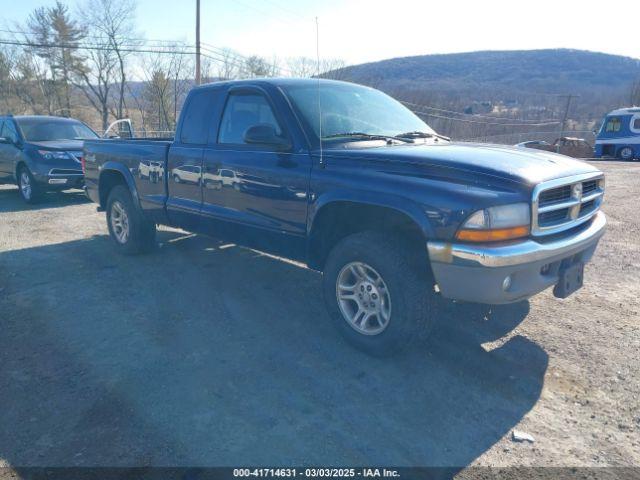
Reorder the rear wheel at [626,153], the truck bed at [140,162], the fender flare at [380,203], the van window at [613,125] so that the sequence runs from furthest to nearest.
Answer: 1. the van window at [613,125]
2. the rear wheel at [626,153]
3. the truck bed at [140,162]
4. the fender flare at [380,203]

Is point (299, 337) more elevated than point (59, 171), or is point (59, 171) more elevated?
point (59, 171)

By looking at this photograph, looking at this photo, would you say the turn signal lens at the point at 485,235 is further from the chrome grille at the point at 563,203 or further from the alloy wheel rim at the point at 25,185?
the alloy wheel rim at the point at 25,185

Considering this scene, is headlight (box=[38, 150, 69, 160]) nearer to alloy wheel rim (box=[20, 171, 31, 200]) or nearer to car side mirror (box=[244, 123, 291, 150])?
alloy wheel rim (box=[20, 171, 31, 200])

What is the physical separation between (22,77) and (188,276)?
42936 millimetres

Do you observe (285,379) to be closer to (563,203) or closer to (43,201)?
(563,203)

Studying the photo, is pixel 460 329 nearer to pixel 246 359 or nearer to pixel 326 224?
pixel 326 224

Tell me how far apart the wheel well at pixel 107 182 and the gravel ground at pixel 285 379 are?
1.40 metres

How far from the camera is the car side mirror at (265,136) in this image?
378 centimetres

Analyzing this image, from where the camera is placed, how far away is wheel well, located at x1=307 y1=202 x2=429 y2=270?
3363 millimetres

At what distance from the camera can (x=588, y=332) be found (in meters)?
3.97

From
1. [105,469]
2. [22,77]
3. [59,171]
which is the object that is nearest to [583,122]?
[22,77]

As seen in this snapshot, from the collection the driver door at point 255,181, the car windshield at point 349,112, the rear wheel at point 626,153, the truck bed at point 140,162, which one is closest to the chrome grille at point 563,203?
the car windshield at point 349,112

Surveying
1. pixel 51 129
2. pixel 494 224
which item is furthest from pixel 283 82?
pixel 51 129

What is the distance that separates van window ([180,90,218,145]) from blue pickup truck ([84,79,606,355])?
2cm
